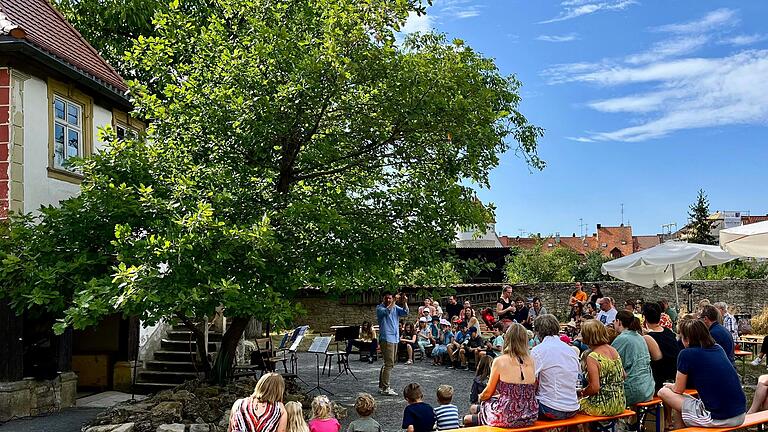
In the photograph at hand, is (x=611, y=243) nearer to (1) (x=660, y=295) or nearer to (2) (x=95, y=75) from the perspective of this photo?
(1) (x=660, y=295)

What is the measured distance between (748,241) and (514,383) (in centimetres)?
546

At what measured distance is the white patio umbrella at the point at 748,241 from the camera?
1002cm

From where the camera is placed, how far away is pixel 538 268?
138 feet

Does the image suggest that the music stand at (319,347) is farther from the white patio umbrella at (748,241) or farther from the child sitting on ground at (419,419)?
the white patio umbrella at (748,241)

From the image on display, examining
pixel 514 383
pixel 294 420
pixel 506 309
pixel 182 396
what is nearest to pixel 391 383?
pixel 506 309

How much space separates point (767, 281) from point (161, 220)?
80.5 ft

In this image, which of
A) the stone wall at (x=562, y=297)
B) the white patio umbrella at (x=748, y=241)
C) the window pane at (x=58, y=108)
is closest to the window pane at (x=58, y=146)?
the window pane at (x=58, y=108)

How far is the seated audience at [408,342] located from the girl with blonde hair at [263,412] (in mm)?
12308

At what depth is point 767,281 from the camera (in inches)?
1052

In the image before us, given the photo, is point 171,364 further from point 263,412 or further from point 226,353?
point 263,412

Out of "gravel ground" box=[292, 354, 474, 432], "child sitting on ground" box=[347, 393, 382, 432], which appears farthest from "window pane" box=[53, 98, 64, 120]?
"child sitting on ground" box=[347, 393, 382, 432]

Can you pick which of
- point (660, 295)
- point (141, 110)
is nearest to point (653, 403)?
point (141, 110)

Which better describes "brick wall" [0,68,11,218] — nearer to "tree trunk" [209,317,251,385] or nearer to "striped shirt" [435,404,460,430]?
"tree trunk" [209,317,251,385]

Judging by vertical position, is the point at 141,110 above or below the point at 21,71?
below
